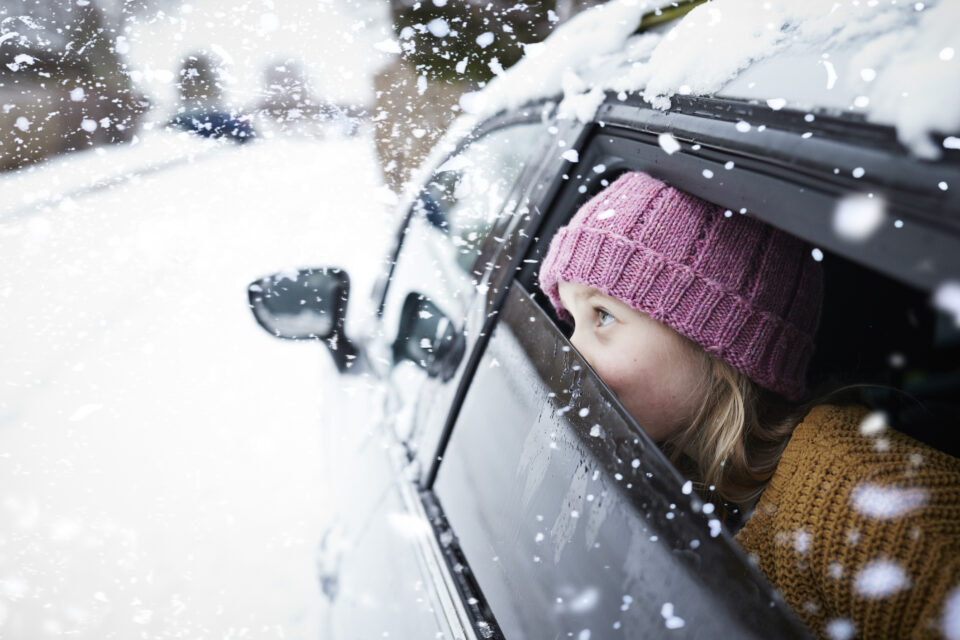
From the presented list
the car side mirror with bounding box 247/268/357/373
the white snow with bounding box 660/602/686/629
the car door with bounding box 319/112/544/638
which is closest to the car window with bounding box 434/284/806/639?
the white snow with bounding box 660/602/686/629

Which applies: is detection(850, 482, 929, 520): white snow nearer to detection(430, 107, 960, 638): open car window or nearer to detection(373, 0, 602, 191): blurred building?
detection(430, 107, 960, 638): open car window

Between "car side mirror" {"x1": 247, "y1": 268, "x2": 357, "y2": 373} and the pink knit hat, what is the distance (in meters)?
1.05

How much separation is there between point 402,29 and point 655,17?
2.54 m

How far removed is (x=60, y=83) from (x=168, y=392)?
308 inches

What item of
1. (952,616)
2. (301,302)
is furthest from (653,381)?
(301,302)

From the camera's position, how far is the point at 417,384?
188cm

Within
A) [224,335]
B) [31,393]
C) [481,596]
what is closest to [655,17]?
[481,596]

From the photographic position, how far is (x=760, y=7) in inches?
38.2

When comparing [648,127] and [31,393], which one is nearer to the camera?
[648,127]

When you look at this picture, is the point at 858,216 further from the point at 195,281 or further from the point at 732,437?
the point at 195,281

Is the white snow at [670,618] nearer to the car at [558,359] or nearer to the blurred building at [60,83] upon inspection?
the car at [558,359]

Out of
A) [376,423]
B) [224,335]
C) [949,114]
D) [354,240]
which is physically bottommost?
[224,335]

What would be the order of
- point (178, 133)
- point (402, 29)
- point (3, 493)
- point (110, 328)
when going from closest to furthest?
point (3, 493), point (402, 29), point (110, 328), point (178, 133)

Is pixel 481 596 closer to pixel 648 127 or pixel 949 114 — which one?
pixel 648 127
